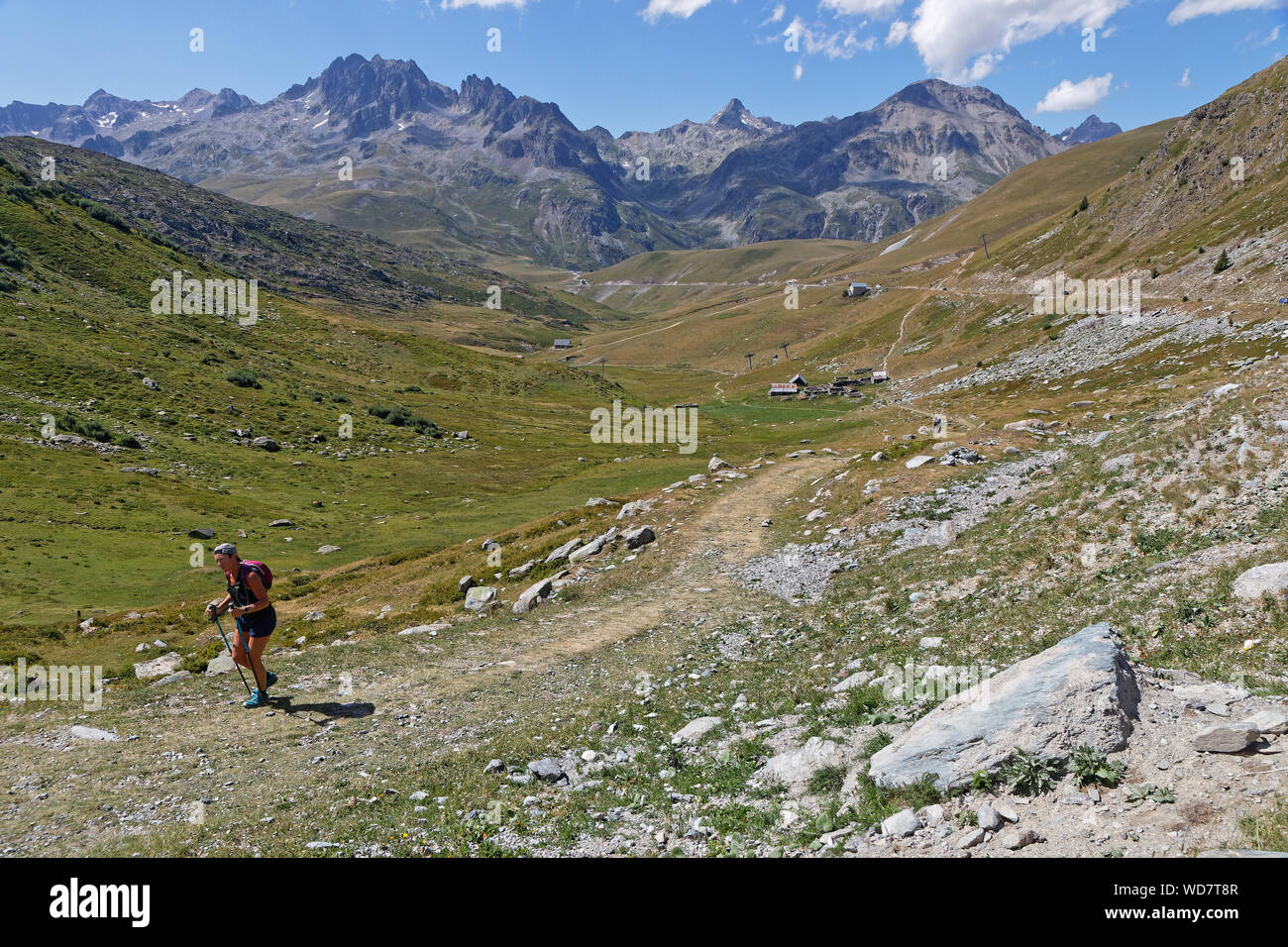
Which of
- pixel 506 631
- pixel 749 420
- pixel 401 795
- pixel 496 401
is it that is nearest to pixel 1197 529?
pixel 401 795

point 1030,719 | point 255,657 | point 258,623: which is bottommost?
point 255,657

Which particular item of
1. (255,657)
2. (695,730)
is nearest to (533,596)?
(255,657)

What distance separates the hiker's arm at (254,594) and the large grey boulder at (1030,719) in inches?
593

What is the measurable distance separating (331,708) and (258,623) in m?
3.00

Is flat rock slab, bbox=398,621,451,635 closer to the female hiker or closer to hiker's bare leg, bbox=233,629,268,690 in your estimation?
the female hiker

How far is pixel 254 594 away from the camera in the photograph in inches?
634

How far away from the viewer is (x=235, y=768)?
12773mm

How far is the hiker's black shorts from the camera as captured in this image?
1625 cm

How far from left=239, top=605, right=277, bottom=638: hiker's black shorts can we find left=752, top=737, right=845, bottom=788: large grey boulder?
43.2 ft

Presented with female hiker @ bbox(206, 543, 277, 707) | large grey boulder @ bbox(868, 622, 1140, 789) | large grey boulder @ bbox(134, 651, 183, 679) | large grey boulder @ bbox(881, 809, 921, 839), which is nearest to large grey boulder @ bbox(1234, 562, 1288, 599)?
large grey boulder @ bbox(868, 622, 1140, 789)

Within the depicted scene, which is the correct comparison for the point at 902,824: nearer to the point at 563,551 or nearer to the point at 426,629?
the point at 426,629

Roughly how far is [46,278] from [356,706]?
128 m

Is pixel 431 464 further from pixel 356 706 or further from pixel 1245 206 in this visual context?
pixel 1245 206

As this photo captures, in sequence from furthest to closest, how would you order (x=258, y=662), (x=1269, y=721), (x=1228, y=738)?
(x=258, y=662) < (x=1269, y=721) < (x=1228, y=738)
